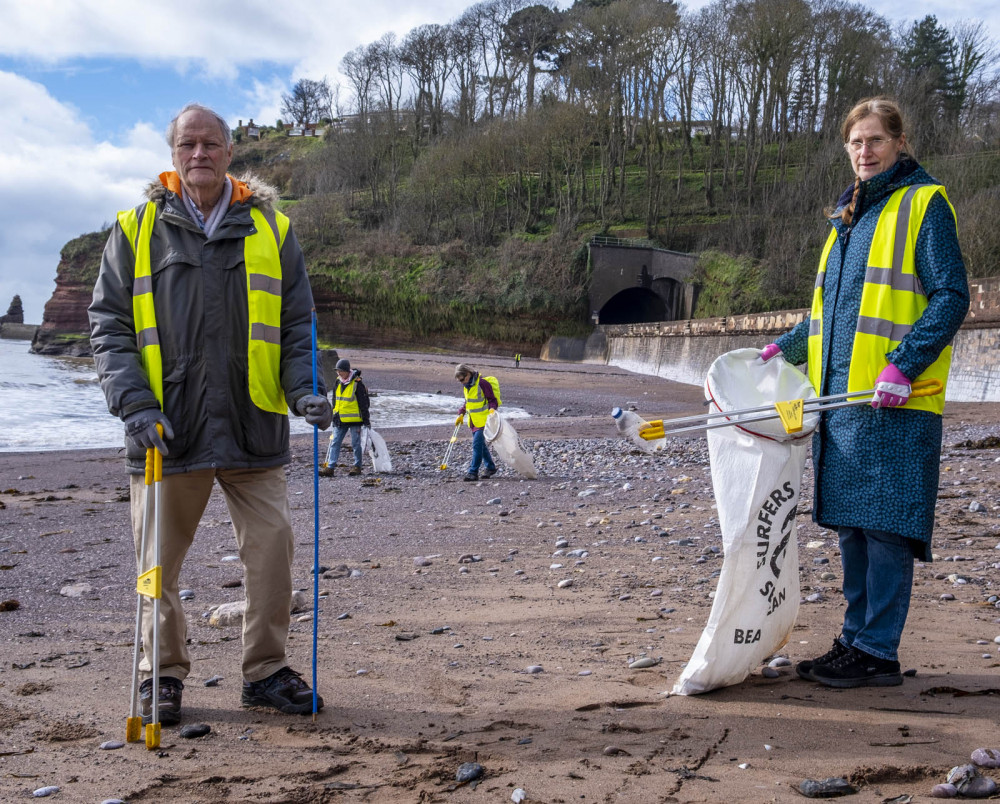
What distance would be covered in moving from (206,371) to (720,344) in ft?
100

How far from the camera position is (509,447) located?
10656mm

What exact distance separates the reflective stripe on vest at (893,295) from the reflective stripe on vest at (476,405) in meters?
8.47

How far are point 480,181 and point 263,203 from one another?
5736 cm

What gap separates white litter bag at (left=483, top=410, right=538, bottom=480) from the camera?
1067cm

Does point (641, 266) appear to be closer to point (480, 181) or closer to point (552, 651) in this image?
point (480, 181)

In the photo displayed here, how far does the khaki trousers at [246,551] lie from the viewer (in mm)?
3143

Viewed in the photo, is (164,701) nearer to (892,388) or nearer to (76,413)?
(892,388)

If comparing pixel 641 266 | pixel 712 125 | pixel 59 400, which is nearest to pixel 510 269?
pixel 641 266

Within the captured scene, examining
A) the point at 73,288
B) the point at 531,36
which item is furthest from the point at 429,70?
the point at 73,288

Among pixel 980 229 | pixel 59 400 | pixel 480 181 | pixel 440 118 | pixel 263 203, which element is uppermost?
pixel 440 118

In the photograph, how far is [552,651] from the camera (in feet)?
12.5

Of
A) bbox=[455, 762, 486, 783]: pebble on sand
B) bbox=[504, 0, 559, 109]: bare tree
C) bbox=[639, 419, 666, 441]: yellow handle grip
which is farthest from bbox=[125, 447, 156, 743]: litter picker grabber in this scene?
bbox=[504, 0, 559, 109]: bare tree

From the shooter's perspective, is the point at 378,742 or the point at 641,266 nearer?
the point at 378,742

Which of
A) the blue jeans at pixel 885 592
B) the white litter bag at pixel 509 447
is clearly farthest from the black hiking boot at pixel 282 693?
the white litter bag at pixel 509 447
